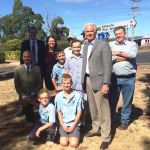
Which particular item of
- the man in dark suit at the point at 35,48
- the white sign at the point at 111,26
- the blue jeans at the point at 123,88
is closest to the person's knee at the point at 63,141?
the blue jeans at the point at 123,88

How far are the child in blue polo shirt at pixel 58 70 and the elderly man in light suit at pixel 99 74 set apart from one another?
3.30 feet

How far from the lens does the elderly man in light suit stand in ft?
20.6

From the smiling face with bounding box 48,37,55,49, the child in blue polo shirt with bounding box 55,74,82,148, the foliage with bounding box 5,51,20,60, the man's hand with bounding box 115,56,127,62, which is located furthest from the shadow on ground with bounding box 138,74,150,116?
the foliage with bounding box 5,51,20,60

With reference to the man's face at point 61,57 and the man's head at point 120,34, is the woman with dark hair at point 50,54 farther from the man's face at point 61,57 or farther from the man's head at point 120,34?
the man's head at point 120,34

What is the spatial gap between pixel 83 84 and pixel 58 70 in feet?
3.34

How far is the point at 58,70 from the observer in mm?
7672

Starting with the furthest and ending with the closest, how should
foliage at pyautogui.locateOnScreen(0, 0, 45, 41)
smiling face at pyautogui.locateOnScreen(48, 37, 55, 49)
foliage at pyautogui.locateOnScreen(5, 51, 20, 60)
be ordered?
foliage at pyautogui.locateOnScreen(0, 0, 45, 41)
foliage at pyautogui.locateOnScreen(5, 51, 20, 60)
smiling face at pyautogui.locateOnScreen(48, 37, 55, 49)

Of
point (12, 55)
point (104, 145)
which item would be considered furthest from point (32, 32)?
point (12, 55)

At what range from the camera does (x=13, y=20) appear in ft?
299

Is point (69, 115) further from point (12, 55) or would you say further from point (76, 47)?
point (12, 55)

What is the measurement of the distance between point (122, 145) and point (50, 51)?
2.73 m

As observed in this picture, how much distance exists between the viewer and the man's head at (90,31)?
6289mm

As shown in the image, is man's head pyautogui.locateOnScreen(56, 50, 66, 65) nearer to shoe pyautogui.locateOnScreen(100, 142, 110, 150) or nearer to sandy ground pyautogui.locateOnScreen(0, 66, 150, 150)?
sandy ground pyautogui.locateOnScreen(0, 66, 150, 150)

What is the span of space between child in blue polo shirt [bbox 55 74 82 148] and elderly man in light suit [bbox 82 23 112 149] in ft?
0.97
